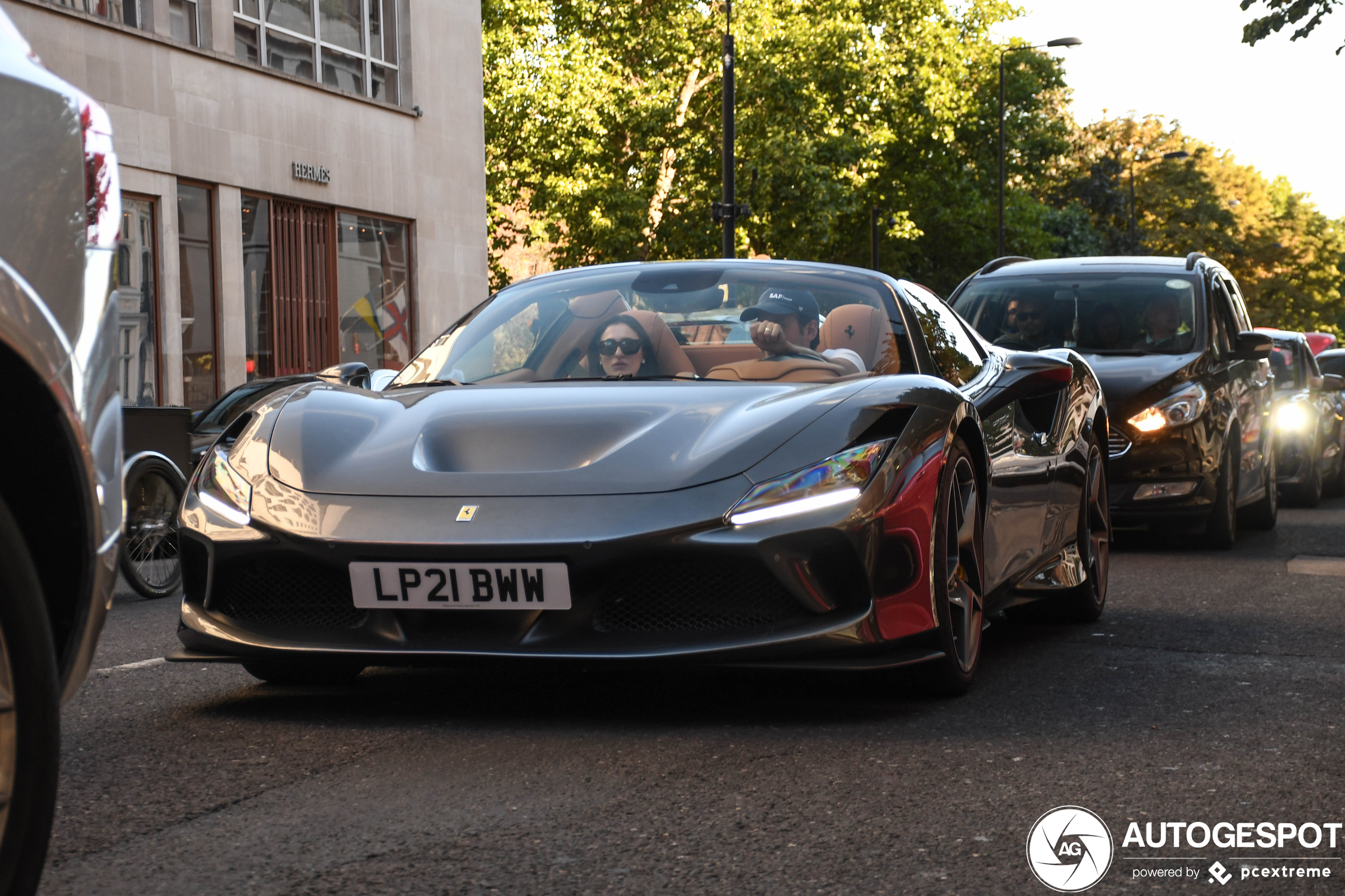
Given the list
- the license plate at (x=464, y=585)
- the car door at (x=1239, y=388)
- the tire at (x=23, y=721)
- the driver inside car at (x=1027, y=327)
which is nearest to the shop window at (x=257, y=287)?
the driver inside car at (x=1027, y=327)

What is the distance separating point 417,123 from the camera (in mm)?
28328

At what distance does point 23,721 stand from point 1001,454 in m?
3.88

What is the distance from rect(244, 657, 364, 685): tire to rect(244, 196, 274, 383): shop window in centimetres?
1929

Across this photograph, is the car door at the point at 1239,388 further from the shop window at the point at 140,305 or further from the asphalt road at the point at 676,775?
the shop window at the point at 140,305

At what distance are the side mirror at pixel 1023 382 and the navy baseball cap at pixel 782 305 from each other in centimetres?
64

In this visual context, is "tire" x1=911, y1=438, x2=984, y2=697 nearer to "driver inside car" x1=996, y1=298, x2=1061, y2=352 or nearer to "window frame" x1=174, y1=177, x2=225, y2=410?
"driver inside car" x1=996, y1=298, x2=1061, y2=352

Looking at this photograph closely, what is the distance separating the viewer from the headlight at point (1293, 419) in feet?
49.6

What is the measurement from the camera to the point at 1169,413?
10492 mm

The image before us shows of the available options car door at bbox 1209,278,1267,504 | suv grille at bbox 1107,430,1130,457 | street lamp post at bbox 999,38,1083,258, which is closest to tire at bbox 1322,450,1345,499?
car door at bbox 1209,278,1267,504

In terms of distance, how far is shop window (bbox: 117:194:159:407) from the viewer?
2153cm

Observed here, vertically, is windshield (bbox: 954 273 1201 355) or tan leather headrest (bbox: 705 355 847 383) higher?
windshield (bbox: 954 273 1201 355)

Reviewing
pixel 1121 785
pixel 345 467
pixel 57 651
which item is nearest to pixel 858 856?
pixel 1121 785

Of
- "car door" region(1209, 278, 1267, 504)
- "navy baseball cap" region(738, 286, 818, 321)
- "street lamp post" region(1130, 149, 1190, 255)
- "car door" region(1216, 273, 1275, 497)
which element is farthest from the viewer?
"street lamp post" region(1130, 149, 1190, 255)

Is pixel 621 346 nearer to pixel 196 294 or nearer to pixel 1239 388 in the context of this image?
pixel 1239 388
